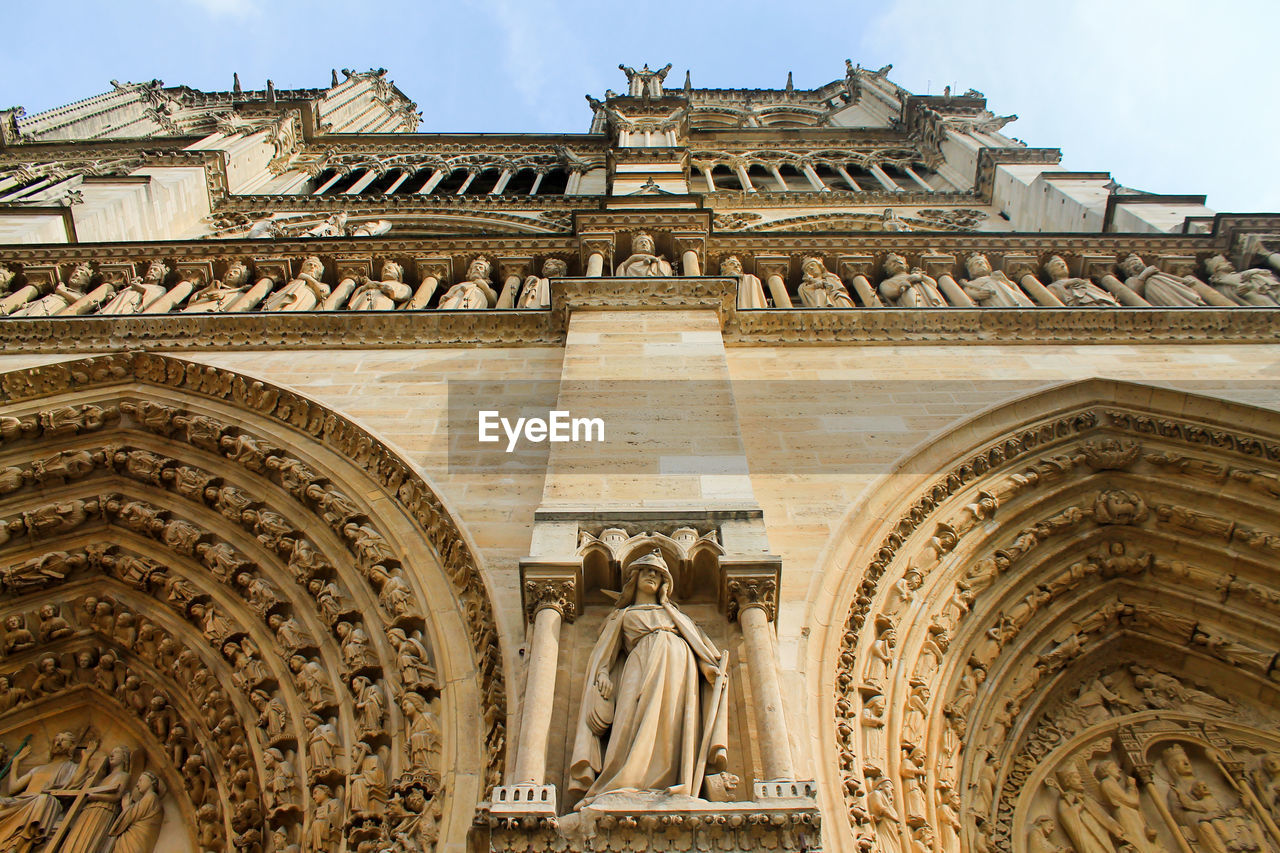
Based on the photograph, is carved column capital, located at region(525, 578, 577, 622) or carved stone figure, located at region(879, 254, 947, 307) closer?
carved column capital, located at region(525, 578, 577, 622)

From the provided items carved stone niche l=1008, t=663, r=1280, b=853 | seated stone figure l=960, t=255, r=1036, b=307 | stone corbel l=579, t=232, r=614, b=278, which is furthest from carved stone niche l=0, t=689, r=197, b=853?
seated stone figure l=960, t=255, r=1036, b=307

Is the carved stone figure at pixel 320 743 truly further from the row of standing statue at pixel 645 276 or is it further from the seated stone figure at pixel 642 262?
the seated stone figure at pixel 642 262

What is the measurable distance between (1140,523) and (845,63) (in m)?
28.5

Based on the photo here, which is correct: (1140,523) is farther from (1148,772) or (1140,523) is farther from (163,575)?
(163,575)

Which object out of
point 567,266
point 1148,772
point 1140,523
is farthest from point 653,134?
point 1148,772

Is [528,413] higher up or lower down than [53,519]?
higher up

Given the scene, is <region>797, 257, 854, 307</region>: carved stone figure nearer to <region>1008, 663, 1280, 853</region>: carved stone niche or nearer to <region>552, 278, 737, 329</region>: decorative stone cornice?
<region>552, 278, 737, 329</region>: decorative stone cornice

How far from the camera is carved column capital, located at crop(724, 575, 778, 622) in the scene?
476cm

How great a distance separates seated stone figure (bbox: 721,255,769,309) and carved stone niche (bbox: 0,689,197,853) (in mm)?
6063

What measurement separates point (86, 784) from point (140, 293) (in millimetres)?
5074

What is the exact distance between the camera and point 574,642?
4.78 m

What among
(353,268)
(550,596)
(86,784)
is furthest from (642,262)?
(86,784)

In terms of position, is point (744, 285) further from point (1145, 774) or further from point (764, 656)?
point (764, 656)

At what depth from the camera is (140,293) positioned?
970cm
